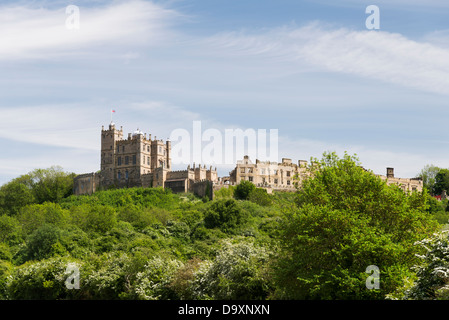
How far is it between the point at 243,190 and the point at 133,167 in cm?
2186

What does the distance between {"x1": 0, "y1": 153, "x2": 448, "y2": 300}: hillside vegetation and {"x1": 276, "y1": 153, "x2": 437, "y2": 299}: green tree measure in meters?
0.07

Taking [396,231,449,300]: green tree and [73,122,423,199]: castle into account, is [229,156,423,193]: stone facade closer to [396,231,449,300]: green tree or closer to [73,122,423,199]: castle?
[73,122,423,199]: castle

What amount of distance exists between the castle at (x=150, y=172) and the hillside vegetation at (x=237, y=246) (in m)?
17.9

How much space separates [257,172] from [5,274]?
6806 centimetres

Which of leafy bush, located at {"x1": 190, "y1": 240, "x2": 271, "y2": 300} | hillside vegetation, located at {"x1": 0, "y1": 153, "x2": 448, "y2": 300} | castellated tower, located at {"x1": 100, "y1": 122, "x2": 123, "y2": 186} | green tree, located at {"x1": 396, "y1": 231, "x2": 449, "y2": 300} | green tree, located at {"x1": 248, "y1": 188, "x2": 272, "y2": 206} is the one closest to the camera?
green tree, located at {"x1": 396, "y1": 231, "x2": 449, "y2": 300}

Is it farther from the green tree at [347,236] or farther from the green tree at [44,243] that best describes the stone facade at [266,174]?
the green tree at [347,236]

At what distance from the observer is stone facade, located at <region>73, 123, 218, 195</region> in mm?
127938

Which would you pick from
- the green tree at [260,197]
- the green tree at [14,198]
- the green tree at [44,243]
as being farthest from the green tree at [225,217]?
the green tree at [14,198]

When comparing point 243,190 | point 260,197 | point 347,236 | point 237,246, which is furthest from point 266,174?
point 347,236

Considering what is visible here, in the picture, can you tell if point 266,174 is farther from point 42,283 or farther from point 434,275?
point 434,275

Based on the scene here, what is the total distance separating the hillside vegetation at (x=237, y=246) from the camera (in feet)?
143

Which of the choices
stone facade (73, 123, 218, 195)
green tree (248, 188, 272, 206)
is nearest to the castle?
stone facade (73, 123, 218, 195)

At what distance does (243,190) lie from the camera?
12162cm
